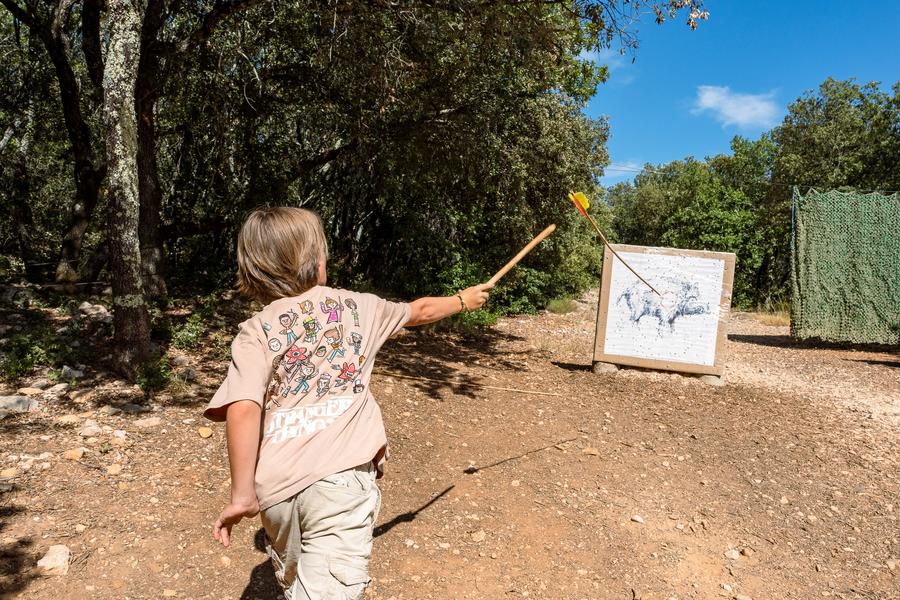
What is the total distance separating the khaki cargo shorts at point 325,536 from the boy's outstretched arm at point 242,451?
9 cm

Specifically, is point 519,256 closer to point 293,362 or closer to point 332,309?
point 332,309

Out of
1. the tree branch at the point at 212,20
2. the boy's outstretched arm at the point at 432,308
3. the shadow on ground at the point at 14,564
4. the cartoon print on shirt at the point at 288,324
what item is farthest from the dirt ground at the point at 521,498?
the tree branch at the point at 212,20

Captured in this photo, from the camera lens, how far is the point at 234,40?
271 inches

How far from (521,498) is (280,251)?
2884mm

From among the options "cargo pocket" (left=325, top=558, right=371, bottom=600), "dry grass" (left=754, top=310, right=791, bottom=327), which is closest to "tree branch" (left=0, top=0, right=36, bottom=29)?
"cargo pocket" (left=325, top=558, right=371, bottom=600)

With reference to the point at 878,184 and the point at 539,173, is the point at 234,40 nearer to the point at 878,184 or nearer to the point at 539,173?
the point at 539,173

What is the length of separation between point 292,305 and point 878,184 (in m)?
21.6

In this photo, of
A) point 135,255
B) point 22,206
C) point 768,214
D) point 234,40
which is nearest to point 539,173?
point 234,40

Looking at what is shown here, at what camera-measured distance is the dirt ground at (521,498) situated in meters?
3.09

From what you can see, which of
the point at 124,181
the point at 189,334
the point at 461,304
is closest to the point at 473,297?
the point at 461,304

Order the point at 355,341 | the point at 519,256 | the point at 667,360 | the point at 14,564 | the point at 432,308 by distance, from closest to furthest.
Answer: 1. the point at 355,341
2. the point at 432,308
3. the point at 14,564
4. the point at 519,256
5. the point at 667,360

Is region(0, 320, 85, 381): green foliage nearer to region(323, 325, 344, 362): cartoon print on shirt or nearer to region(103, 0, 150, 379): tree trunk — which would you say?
region(103, 0, 150, 379): tree trunk

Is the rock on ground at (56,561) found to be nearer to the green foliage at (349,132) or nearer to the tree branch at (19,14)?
the green foliage at (349,132)

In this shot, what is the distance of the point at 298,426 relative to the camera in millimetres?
1735
